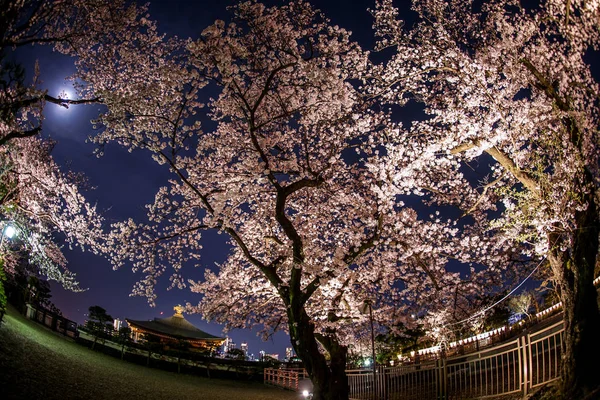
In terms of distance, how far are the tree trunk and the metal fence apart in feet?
1.64

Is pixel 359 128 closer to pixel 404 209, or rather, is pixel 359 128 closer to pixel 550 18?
pixel 404 209

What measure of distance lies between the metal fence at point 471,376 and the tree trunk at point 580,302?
50 cm

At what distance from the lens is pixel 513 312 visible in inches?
880

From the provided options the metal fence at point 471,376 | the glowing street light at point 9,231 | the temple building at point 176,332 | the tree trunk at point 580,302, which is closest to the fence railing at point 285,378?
the metal fence at point 471,376

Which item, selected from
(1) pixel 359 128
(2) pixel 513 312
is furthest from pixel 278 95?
(2) pixel 513 312

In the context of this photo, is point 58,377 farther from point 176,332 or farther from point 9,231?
point 176,332

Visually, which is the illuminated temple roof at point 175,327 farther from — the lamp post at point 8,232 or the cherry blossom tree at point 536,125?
the cherry blossom tree at point 536,125

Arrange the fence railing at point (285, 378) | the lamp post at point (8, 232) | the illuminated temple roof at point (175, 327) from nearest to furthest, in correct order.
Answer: the lamp post at point (8, 232), the fence railing at point (285, 378), the illuminated temple roof at point (175, 327)

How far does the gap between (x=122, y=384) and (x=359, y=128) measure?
11069 mm

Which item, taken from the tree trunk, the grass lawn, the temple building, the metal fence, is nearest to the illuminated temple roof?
the temple building

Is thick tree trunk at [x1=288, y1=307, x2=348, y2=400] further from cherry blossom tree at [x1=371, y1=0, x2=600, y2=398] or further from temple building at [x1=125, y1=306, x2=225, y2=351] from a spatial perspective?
temple building at [x1=125, y1=306, x2=225, y2=351]

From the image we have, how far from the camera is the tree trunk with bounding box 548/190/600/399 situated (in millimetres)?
6582

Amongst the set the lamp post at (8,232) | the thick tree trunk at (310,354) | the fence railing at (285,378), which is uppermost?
the lamp post at (8,232)

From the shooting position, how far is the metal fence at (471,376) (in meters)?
7.86
